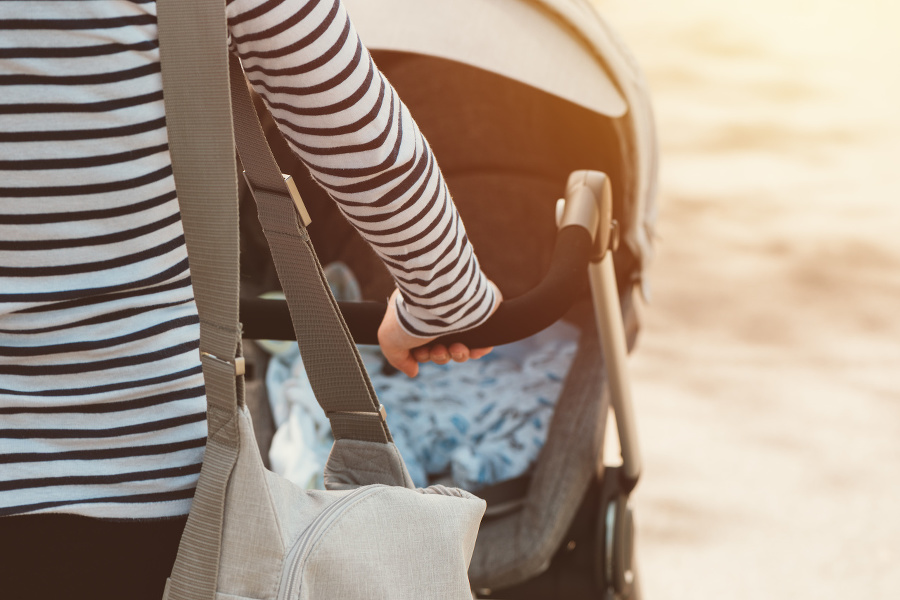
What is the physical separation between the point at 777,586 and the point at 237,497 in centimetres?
172

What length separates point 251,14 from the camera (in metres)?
0.66

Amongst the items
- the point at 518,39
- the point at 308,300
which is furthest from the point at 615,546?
the point at 308,300

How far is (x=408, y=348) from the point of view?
3.39 ft

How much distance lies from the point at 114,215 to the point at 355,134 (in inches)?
7.3

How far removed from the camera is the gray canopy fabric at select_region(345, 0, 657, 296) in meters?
1.47

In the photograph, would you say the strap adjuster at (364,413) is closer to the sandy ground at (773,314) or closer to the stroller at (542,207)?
the stroller at (542,207)

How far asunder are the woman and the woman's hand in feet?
0.83

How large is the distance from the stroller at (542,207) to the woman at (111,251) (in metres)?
0.38

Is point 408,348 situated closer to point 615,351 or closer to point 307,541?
point 307,541

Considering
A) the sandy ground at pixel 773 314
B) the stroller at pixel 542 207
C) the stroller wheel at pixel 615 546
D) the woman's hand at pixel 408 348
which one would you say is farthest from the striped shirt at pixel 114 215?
the sandy ground at pixel 773 314

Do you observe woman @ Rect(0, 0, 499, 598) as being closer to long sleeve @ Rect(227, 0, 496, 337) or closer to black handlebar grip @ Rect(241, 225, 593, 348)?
long sleeve @ Rect(227, 0, 496, 337)

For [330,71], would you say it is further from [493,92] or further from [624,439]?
[493,92]

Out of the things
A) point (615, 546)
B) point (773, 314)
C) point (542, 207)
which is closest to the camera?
point (615, 546)

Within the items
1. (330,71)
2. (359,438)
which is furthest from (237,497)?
(330,71)
